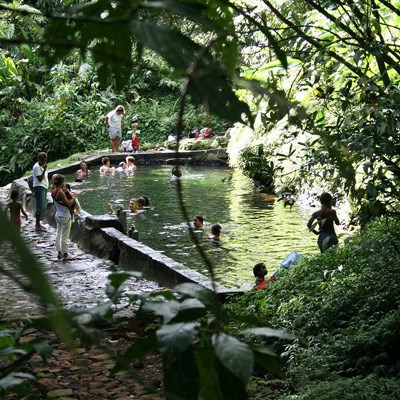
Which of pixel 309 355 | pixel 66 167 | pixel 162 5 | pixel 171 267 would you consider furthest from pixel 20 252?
pixel 66 167

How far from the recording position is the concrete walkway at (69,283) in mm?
7891

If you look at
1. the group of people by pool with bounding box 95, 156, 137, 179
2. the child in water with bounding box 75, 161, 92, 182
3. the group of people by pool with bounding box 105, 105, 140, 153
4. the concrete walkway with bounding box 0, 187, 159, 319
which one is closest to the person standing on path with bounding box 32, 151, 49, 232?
the concrete walkway with bounding box 0, 187, 159, 319

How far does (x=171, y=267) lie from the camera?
859 cm

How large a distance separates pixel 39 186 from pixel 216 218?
3838 mm

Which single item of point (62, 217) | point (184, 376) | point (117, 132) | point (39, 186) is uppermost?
point (184, 376)

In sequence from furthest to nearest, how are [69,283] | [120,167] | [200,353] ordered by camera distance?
[120,167]
[69,283]
[200,353]

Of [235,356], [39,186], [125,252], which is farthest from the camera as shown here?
[39,186]

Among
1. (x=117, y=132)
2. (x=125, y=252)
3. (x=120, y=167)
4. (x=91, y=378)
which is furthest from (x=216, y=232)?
(x=117, y=132)

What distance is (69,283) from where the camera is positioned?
363 inches

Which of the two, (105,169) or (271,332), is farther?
(105,169)

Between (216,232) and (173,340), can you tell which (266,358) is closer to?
(173,340)

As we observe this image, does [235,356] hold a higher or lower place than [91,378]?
higher

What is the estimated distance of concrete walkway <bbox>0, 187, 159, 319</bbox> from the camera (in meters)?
7.89

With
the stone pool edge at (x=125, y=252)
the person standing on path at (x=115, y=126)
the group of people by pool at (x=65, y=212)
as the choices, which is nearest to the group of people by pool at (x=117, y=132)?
the person standing on path at (x=115, y=126)
